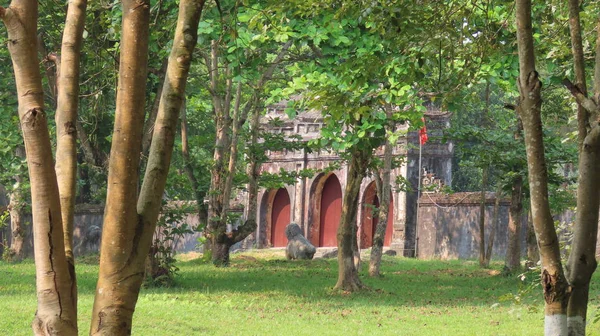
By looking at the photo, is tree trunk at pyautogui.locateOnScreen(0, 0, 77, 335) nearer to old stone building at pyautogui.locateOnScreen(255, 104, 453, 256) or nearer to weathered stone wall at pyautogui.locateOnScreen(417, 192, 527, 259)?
old stone building at pyautogui.locateOnScreen(255, 104, 453, 256)

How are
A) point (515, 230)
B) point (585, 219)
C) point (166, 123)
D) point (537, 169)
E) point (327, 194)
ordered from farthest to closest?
1. point (327, 194)
2. point (515, 230)
3. point (585, 219)
4. point (537, 169)
5. point (166, 123)

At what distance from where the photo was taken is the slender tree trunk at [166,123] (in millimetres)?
4426

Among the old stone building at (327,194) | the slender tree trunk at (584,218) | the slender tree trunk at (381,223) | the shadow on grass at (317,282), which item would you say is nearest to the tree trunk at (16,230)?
the shadow on grass at (317,282)

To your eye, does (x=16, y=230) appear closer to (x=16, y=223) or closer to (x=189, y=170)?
(x=16, y=223)

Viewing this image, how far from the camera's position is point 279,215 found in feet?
125

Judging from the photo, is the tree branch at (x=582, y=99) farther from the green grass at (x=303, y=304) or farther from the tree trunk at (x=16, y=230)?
the tree trunk at (x=16, y=230)

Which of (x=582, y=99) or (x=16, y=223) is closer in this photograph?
(x=582, y=99)

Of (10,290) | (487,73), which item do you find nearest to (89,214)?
(10,290)

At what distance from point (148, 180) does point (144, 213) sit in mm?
165

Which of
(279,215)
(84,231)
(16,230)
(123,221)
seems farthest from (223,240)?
(123,221)

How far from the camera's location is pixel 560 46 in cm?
926

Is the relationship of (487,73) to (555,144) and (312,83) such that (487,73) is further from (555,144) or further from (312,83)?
(555,144)

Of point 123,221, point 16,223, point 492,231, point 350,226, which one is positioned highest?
point 123,221

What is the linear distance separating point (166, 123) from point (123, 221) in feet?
1.74
